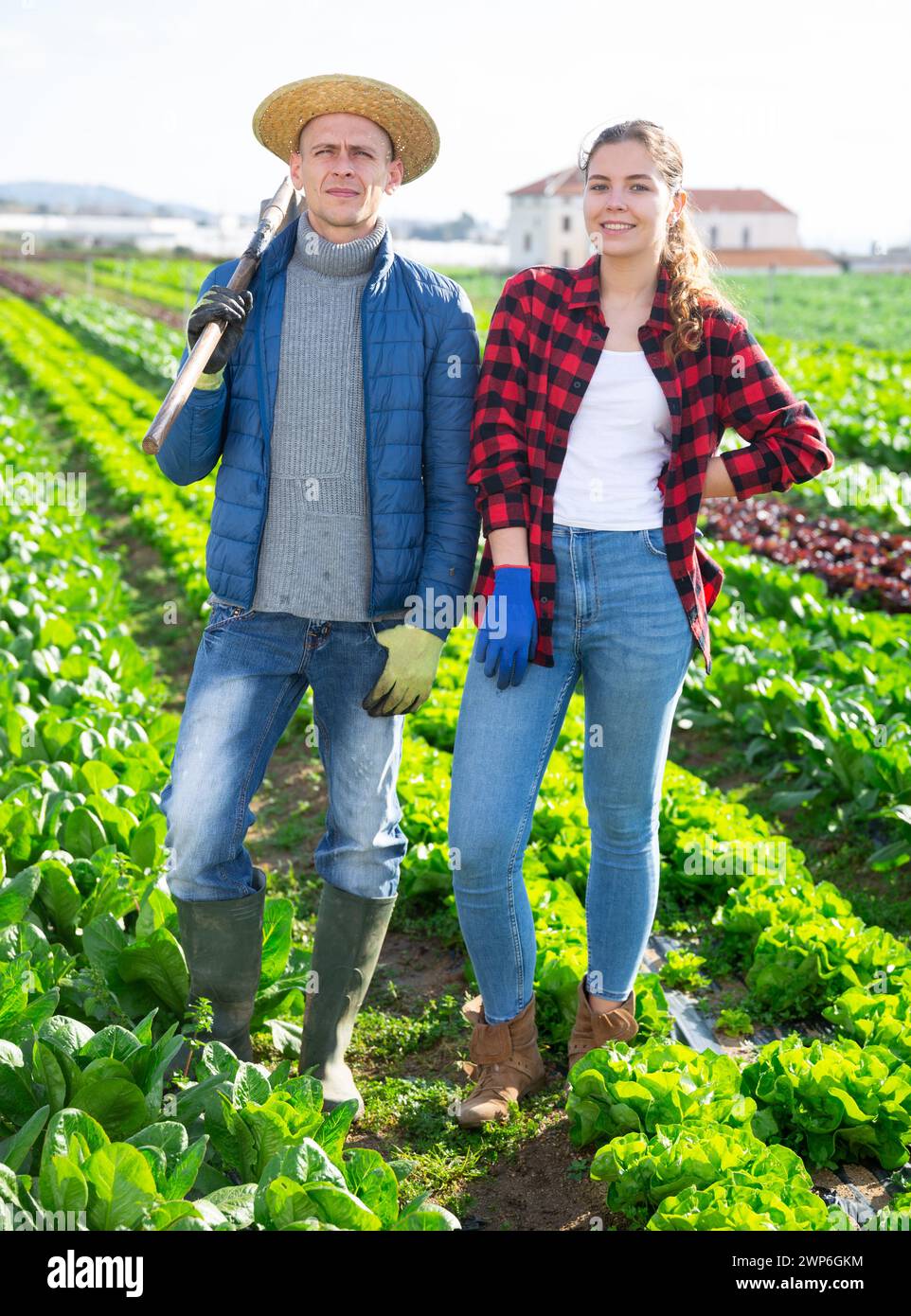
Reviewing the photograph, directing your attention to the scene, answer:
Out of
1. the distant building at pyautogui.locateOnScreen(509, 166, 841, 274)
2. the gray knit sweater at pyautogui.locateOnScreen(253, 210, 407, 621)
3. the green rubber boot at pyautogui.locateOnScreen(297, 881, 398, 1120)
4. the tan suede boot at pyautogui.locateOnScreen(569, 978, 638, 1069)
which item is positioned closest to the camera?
the gray knit sweater at pyautogui.locateOnScreen(253, 210, 407, 621)

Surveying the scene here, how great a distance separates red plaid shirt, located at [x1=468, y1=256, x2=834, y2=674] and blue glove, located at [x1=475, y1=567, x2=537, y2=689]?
4 cm

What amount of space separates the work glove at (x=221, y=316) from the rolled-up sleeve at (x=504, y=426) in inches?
20.8

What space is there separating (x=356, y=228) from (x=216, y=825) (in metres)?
1.33

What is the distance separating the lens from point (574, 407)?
2775mm

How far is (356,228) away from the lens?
2.85m

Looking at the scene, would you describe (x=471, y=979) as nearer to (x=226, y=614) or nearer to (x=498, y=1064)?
(x=498, y=1064)

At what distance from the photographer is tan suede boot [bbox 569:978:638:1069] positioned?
128 inches

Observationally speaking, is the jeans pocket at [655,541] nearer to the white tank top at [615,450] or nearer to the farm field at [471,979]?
the white tank top at [615,450]

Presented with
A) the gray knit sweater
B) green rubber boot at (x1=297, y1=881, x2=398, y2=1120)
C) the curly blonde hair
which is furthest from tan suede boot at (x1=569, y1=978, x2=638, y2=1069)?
the curly blonde hair

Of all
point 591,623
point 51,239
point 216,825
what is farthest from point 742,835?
point 51,239

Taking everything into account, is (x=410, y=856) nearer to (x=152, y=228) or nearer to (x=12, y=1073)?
(x=12, y=1073)

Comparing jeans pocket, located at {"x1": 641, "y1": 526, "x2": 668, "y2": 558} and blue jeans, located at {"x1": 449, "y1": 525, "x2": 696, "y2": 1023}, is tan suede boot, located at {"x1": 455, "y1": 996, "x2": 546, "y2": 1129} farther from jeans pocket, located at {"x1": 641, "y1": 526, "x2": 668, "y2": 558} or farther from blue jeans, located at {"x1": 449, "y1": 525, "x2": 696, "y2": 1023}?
jeans pocket, located at {"x1": 641, "y1": 526, "x2": 668, "y2": 558}

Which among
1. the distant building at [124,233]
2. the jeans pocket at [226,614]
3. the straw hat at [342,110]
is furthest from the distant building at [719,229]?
the jeans pocket at [226,614]

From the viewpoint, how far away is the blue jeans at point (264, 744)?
285 cm
